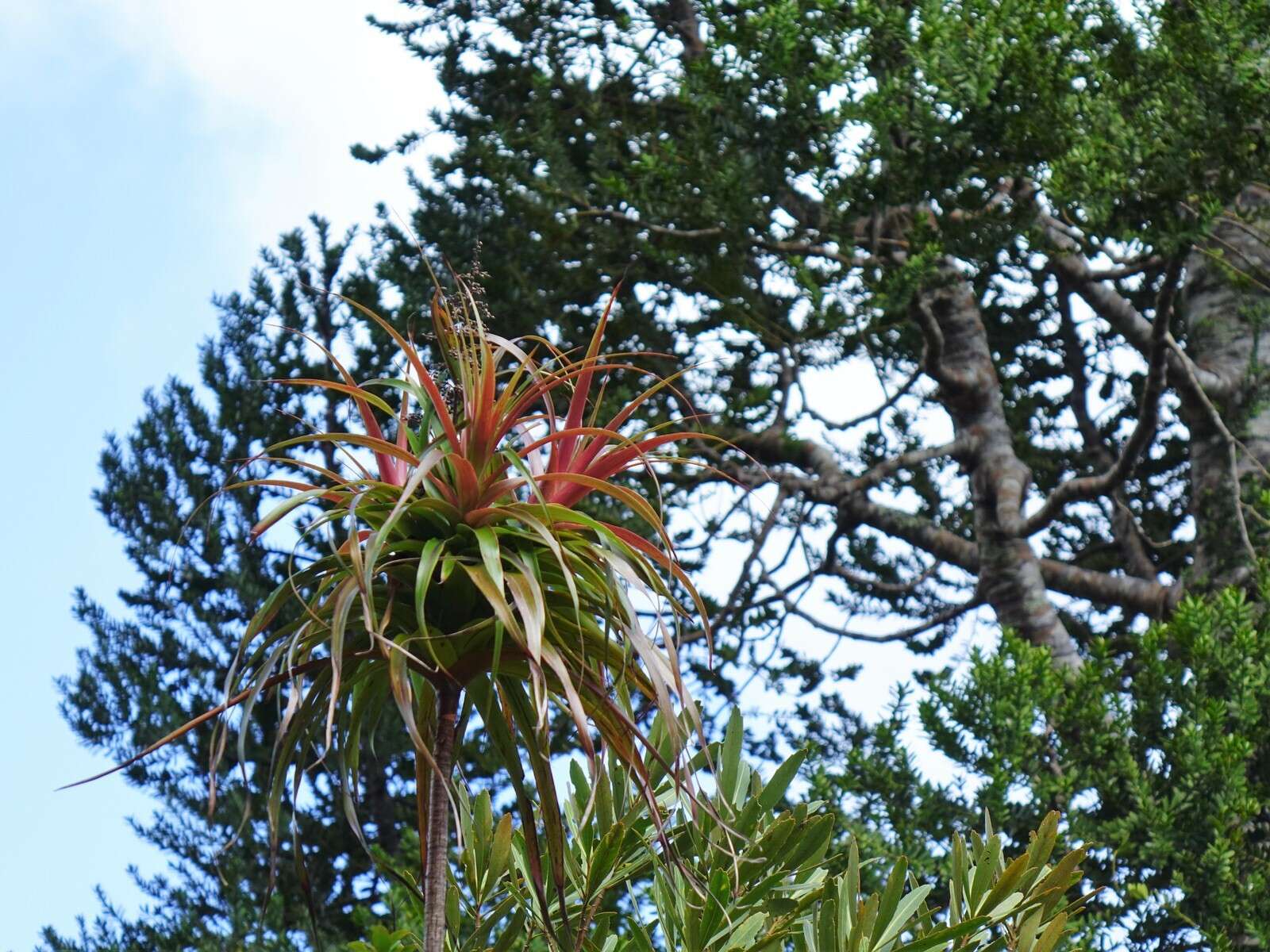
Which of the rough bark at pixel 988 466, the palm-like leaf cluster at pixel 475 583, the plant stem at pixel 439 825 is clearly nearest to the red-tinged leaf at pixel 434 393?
the palm-like leaf cluster at pixel 475 583

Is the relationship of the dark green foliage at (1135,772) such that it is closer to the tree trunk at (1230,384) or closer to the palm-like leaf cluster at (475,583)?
the tree trunk at (1230,384)

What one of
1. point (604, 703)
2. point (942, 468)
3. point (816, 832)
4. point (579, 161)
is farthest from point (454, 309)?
point (942, 468)

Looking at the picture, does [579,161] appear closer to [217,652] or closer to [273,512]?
[217,652]

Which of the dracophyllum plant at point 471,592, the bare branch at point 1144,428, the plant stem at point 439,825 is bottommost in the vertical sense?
the plant stem at point 439,825

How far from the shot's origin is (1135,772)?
202 inches

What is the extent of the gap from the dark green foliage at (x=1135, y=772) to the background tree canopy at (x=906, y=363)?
2cm

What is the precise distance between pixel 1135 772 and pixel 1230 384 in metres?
3.68

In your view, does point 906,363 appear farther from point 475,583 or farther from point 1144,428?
point 475,583

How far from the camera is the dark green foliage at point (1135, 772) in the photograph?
501 cm

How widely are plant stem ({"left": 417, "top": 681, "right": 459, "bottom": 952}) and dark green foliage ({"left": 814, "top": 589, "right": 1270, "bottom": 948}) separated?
3304 mm

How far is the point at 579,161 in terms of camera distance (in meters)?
7.84

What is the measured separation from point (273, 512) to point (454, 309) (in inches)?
18.3

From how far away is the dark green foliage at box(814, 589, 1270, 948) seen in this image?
501cm

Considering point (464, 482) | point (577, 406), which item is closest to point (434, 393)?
point (464, 482)
